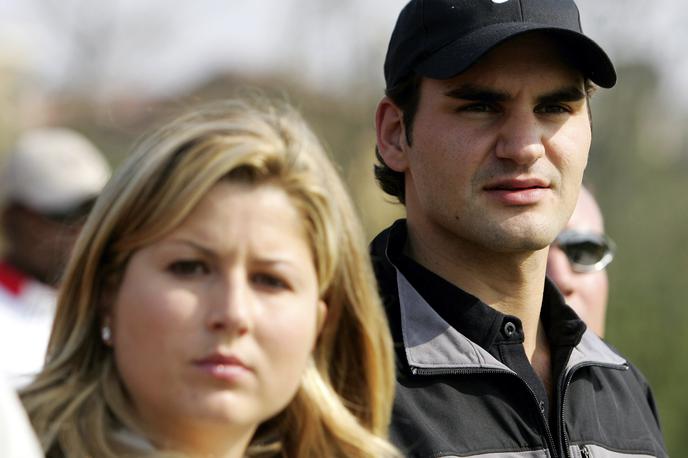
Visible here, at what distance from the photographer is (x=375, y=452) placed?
2668 millimetres

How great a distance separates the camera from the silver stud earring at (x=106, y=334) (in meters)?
2.43

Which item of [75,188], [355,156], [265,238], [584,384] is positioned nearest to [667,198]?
[355,156]

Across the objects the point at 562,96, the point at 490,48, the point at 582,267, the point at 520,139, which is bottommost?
the point at 582,267

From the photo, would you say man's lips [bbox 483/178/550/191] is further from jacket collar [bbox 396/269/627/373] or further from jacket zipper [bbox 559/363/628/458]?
jacket zipper [bbox 559/363/628/458]

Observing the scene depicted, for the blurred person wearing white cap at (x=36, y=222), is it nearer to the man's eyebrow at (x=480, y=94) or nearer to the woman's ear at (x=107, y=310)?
the man's eyebrow at (x=480, y=94)

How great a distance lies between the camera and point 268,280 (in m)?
2.38

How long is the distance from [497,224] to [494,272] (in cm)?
18

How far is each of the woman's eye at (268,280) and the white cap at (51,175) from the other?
135 inches

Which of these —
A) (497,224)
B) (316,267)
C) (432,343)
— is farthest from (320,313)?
(497,224)

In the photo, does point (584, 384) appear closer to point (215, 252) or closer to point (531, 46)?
point (531, 46)

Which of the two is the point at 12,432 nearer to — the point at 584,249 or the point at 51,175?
the point at 584,249

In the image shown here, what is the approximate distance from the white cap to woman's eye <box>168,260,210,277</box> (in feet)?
11.3

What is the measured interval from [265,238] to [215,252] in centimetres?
11

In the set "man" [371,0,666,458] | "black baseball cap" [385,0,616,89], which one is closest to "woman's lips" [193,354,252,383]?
"man" [371,0,666,458]
